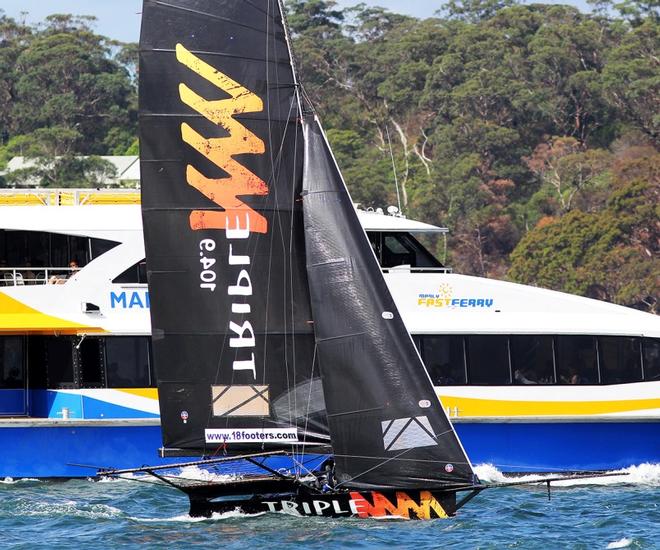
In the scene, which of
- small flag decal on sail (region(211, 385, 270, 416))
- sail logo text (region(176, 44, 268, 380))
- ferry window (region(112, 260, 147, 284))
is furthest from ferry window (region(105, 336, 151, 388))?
sail logo text (region(176, 44, 268, 380))

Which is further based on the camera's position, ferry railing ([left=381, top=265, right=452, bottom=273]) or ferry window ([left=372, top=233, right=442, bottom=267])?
ferry window ([left=372, top=233, right=442, bottom=267])

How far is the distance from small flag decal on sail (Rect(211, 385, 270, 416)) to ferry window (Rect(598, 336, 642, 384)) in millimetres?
5658

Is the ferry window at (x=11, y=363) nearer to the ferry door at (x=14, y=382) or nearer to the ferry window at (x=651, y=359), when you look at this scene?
the ferry door at (x=14, y=382)

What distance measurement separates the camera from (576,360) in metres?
21.8

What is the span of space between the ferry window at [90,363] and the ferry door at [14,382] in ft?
2.60

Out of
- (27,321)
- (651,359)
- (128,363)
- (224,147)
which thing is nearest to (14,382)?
(27,321)

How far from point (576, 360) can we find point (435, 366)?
1.90m

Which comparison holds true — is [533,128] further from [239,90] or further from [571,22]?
[239,90]

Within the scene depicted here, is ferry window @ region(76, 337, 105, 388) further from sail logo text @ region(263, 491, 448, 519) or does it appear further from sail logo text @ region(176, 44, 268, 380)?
sail logo text @ region(263, 491, 448, 519)

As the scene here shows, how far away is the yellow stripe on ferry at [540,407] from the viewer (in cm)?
2158

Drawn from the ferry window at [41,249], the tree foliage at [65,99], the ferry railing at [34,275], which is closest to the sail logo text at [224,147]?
the ferry railing at [34,275]

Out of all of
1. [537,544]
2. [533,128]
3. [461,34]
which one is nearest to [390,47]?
[461,34]

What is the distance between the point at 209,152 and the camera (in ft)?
58.3

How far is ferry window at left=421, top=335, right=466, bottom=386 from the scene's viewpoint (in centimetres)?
2170
